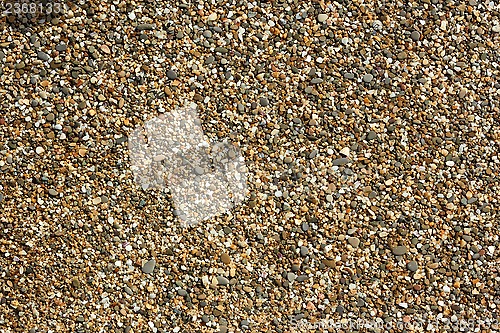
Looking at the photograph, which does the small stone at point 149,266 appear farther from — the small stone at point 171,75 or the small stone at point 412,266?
the small stone at point 412,266

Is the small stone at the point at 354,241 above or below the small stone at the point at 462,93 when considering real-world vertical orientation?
below

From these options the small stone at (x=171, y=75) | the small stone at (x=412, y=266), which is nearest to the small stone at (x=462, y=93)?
the small stone at (x=412, y=266)

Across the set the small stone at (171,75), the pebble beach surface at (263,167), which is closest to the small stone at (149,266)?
the pebble beach surface at (263,167)

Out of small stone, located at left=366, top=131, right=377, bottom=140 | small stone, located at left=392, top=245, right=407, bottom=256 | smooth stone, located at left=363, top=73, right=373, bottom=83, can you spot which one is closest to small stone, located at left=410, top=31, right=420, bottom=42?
smooth stone, located at left=363, top=73, right=373, bottom=83

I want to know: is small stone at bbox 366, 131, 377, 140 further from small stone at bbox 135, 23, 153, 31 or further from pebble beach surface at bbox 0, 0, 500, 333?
small stone at bbox 135, 23, 153, 31

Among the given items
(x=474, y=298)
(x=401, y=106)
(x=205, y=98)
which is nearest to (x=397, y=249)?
(x=474, y=298)

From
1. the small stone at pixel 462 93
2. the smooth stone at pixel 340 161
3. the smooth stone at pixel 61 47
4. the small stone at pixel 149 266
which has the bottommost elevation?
the small stone at pixel 149 266

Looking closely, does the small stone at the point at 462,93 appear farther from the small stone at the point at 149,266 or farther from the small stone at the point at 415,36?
the small stone at the point at 149,266

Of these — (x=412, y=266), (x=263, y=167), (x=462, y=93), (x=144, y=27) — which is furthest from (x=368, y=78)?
(x=144, y=27)

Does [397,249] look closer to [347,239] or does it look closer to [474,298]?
[347,239]
